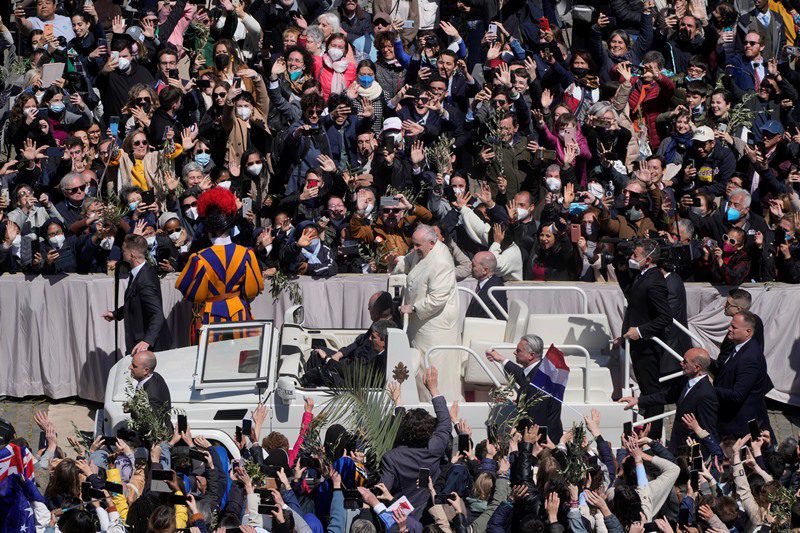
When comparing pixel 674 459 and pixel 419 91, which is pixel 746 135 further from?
pixel 674 459

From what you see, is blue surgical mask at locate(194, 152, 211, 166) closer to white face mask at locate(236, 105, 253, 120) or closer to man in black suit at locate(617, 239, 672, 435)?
white face mask at locate(236, 105, 253, 120)

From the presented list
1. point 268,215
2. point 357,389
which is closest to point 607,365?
point 357,389

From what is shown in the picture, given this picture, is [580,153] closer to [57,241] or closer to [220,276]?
[220,276]

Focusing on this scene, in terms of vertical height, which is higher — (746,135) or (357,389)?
(746,135)

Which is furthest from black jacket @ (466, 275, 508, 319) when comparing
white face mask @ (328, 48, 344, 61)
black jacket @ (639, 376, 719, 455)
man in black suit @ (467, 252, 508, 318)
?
white face mask @ (328, 48, 344, 61)

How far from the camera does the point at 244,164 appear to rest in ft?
61.2

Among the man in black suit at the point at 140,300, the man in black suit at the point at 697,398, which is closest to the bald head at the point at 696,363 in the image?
the man in black suit at the point at 697,398

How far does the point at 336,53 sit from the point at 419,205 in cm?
300

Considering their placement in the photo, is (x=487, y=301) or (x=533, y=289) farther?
(x=533, y=289)

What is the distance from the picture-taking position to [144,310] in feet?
53.7

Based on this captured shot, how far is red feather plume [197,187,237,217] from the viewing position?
16.1 m

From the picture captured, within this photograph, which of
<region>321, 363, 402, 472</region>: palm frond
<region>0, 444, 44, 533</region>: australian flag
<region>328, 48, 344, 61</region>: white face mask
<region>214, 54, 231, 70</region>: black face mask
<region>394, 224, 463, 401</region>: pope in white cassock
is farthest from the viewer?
<region>328, 48, 344, 61</region>: white face mask

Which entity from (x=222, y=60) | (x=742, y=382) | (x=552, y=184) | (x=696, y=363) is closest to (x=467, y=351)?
(x=696, y=363)

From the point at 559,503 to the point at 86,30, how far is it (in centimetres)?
1157
